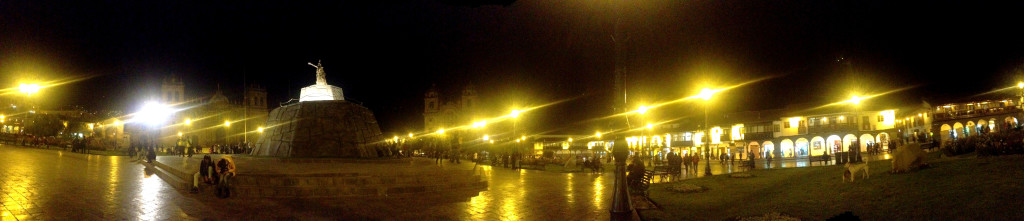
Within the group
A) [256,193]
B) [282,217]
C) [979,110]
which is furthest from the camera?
[979,110]

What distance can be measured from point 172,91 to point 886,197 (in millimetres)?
94172

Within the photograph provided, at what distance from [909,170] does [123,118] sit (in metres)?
82.2

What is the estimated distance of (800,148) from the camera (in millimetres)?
50406

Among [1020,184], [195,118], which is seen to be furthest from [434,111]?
[1020,184]

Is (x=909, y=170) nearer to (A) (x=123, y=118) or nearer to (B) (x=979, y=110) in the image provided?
(B) (x=979, y=110)

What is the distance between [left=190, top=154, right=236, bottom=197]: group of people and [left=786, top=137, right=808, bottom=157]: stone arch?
48019mm

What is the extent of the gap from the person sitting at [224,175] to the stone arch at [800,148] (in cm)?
4812

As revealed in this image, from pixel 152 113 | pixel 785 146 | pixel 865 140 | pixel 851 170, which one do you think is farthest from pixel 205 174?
pixel 865 140

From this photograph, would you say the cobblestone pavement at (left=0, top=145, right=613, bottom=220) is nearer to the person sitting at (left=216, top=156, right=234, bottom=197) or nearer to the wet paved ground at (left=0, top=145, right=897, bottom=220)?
the wet paved ground at (left=0, top=145, right=897, bottom=220)

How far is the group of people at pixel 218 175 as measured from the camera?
1202 cm

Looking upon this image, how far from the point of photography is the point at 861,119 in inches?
1873

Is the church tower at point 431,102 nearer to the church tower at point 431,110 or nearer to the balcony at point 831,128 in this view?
the church tower at point 431,110

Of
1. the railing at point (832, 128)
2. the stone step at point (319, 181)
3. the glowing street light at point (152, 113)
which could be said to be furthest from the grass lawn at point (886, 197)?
the glowing street light at point (152, 113)

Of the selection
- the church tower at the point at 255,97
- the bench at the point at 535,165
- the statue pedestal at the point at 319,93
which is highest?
the church tower at the point at 255,97
